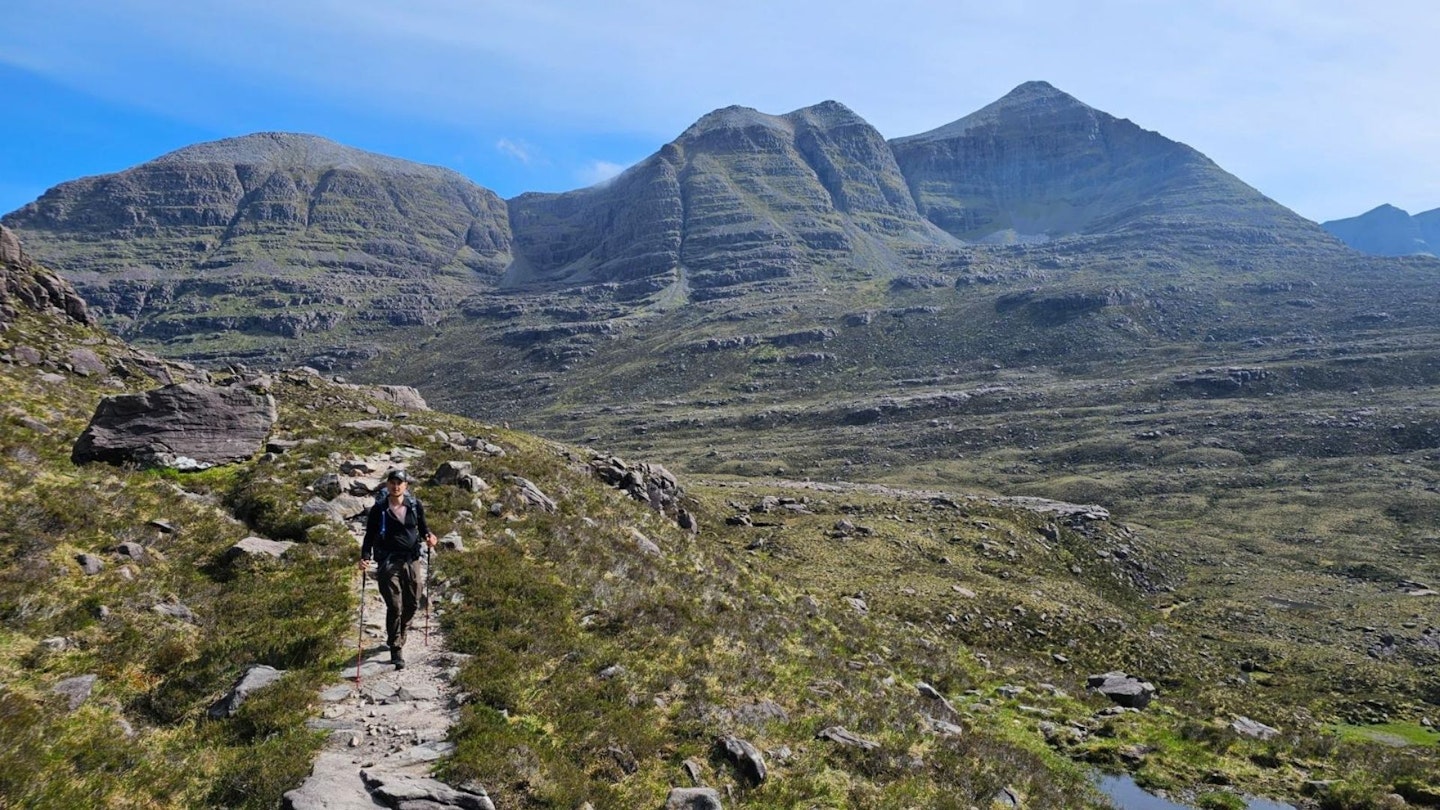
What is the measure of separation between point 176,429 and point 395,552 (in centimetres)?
1240

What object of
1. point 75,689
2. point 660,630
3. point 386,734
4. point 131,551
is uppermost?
point 131,551

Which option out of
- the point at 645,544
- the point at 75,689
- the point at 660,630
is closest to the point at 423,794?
the point at 75,689

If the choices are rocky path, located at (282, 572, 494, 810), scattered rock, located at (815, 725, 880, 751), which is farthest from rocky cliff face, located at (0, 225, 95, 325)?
scattered rock, located at (815, 725, 880, 751)

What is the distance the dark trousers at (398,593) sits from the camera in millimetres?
11922

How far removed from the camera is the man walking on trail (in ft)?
39.2

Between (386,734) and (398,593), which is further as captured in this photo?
(398,593)

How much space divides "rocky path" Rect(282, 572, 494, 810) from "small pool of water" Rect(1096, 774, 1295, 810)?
1529 centimetres

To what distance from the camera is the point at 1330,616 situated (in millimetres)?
41125

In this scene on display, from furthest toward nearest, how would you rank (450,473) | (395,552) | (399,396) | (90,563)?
(399,396)
(450,473)
(90,563)
(395,552)

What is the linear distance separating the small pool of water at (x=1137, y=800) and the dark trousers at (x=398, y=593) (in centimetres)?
1626

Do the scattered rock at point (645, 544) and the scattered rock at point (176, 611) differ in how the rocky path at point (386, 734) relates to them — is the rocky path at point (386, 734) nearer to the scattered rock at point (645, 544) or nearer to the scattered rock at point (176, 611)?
the scattered rock at point (176, 611)

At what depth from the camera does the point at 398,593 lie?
12.3 m

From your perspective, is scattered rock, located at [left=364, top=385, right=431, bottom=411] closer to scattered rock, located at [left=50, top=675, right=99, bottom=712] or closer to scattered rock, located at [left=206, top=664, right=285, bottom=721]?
scattered rock, located at [left=206, top=664, right=285, bottom=721]

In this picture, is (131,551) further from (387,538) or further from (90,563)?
(387,538)
